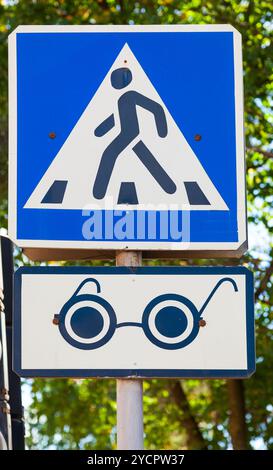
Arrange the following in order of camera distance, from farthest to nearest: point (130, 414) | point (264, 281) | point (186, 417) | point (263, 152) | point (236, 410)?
1. point (186, 417)
2. point (236, 410)
3. point (264, 281)
4. point (263, 152)
5. point (130, 414)

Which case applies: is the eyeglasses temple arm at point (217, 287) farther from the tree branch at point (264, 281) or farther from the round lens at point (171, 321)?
the tree branch at point (264, 281)

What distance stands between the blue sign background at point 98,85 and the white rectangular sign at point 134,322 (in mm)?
153

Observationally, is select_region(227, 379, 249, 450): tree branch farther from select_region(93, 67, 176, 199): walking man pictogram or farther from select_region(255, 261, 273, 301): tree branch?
select_region(93, 67, 176, 199): walking man pictogram

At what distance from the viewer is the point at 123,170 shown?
3521 millimetres

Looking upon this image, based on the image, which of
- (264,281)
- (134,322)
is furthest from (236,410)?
(134,322)

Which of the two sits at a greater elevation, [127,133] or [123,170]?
[127,133]

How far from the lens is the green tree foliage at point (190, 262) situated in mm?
10695

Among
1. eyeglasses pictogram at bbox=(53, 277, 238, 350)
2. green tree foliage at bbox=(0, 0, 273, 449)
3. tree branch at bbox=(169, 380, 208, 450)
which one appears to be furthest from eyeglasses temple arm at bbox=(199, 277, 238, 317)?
tree branch at bbox=(169, 380, 208, 450)

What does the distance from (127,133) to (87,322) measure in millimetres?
623

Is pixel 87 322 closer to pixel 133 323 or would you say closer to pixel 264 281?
pixel 133 323

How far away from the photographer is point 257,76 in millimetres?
10672
